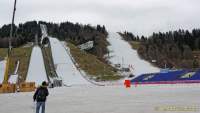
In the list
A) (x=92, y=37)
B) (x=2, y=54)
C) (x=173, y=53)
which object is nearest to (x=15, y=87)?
(x=2, y=54)

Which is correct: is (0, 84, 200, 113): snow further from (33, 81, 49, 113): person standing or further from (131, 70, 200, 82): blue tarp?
(131, 70, 200, 82): blue tarp

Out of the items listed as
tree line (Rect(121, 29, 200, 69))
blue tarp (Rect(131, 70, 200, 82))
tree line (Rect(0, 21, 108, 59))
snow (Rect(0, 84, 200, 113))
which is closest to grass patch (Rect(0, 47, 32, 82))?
tree line (Rect(0, 21, 108, 59))

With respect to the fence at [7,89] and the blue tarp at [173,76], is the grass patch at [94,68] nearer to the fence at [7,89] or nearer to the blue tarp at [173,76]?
the blue tarp at [173,76]

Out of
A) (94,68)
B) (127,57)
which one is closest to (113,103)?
(94,68)

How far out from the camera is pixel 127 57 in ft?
377

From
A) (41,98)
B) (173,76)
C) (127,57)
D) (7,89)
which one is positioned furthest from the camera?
(127,57)

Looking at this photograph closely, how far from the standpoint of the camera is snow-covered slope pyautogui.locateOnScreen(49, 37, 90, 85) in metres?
67.2

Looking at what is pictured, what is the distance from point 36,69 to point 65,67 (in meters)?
5.50

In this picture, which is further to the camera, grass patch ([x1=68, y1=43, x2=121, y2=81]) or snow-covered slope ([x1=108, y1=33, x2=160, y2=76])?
snow-covered slope ([x1=108, y1=33, x2=160, y2=76])

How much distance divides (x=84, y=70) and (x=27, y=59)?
14899 millimetres

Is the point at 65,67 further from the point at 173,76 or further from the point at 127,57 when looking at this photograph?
the point at 127,57

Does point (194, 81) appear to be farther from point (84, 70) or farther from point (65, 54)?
point (65, 54)

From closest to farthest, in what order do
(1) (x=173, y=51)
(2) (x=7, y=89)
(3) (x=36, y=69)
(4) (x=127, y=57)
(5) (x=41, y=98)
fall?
(5) (x=41, y=98)
(2) (x=7, y=89)
(3) (x=36, y=69)
(4) (x=127, y=57)
(1) (x=173, y=51)

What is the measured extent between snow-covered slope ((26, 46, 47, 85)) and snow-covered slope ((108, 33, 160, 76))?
58.5ft
